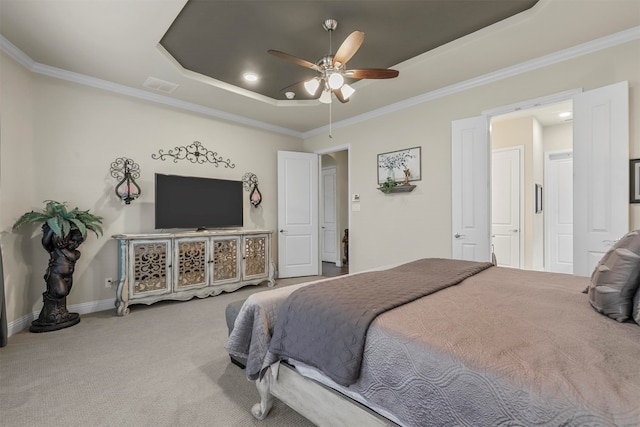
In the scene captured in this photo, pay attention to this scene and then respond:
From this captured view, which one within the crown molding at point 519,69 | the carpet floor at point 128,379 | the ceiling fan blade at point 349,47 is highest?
the crown molding at point 519,69

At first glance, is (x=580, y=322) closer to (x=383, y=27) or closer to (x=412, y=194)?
(x=383, y=27)

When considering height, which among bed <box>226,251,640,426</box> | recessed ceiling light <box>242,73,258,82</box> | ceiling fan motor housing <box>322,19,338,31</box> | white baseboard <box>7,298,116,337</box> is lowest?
white baseboard <box>7,298,116,337</box>

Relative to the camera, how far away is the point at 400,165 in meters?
4.14

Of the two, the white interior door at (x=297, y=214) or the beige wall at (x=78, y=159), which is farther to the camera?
the white interior door at (x=297, y=214)

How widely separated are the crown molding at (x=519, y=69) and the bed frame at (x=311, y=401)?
3.58m

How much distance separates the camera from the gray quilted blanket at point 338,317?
1.17m

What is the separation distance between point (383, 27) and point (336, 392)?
9.04ft

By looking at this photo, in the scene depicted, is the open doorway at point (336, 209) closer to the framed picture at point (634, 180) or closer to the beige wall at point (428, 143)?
the beige wall at point (428, 143)

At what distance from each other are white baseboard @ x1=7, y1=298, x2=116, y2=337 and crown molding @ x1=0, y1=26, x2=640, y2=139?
8.27 ft

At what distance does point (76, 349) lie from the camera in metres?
2.41

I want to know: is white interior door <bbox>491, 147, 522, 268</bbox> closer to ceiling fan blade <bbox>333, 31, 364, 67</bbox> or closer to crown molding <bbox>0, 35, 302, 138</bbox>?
ceiling fan blade <bbox>333, 31, 364, 67</bbox>

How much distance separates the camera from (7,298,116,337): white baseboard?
2729 millimetres

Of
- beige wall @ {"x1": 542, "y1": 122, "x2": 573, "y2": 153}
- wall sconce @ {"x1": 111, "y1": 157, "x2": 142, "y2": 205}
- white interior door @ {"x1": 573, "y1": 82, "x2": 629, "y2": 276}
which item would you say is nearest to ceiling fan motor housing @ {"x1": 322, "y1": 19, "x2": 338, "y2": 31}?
white interior door @ {"x1": 573, "y1": 82, "x2": 629, "y2": 276}

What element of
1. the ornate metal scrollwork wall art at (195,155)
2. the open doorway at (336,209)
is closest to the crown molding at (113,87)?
the ornate metal scrollwork wall art at (195,155)
